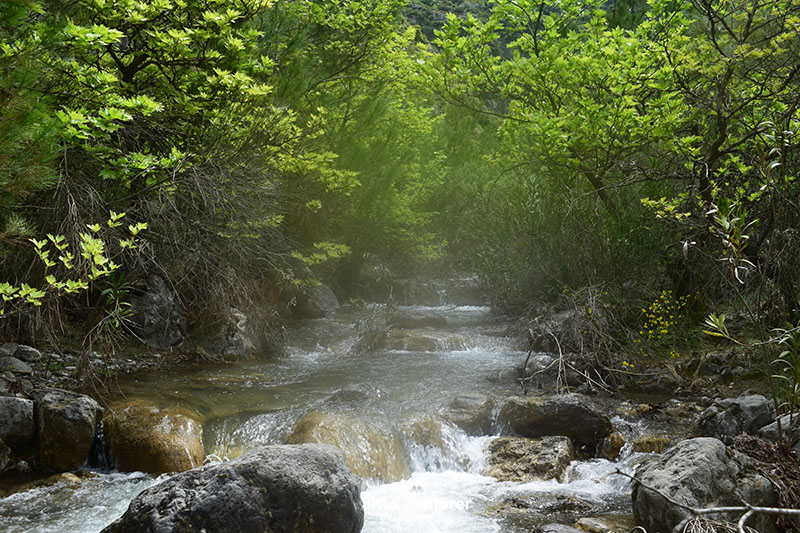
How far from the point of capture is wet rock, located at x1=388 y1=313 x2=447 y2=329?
11.7m

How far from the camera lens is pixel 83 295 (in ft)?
22.5

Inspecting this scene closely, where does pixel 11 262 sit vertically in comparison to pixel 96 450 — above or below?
above

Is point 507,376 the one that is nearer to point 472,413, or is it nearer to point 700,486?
point 472,413

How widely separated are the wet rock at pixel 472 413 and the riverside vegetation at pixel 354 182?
3.81 ft

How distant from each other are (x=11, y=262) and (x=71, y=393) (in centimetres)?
155

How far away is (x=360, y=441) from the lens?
551 centimetres

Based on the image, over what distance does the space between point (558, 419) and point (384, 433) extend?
6.08ft

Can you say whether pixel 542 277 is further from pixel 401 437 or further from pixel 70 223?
pixel 70 223

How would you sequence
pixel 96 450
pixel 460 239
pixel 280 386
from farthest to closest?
pixel 460 239
pixel 280 386
pixel 96 450

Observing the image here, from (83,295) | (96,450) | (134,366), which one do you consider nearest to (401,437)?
(96,450)

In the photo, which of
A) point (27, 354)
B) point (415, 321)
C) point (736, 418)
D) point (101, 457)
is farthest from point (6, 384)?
point (415, 321)

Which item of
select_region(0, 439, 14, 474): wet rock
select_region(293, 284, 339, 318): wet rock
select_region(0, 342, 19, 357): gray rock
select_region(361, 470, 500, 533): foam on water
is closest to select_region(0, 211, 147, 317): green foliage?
select_region(0, 342, 19, 357): gray rock

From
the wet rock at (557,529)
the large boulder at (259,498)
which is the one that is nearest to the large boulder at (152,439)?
the large boulder at (259,498)

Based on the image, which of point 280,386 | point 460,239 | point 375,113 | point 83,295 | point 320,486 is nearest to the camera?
point 320,486
